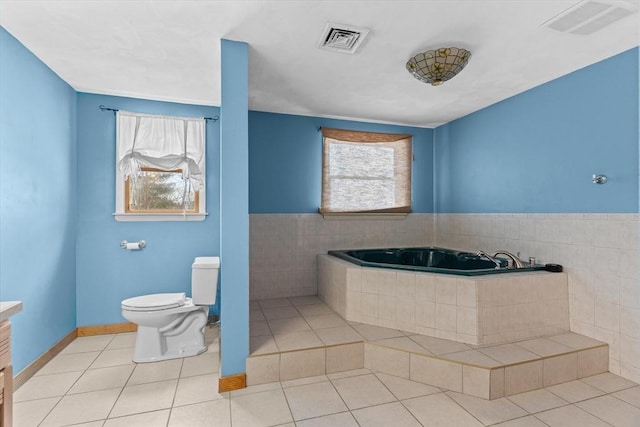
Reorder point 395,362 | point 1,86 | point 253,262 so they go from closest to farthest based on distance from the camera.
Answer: point 1,86 < point 395,362 < point 253,262

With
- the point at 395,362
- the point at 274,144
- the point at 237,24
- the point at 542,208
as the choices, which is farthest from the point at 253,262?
the point at 542,208

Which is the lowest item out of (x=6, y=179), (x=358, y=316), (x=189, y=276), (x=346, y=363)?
(x=346, y=363)

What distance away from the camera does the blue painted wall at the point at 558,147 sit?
90.0 inches

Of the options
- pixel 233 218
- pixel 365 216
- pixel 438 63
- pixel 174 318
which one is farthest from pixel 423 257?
pixel 174 318

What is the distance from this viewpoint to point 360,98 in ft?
10.7

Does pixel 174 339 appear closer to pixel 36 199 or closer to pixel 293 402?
pixel 293 402

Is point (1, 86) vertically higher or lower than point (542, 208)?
higher

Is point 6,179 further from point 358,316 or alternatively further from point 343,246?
point 343,246

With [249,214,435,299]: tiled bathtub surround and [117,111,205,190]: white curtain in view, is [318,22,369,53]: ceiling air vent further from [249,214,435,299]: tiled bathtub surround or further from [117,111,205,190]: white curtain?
[249,214,435,299]: tiled bathtub surround

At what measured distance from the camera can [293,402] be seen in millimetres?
1997

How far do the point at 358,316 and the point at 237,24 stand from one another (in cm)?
236

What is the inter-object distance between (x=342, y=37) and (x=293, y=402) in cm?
235

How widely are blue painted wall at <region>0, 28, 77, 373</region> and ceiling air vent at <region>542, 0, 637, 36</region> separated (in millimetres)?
3363

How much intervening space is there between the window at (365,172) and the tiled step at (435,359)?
5.61ft
